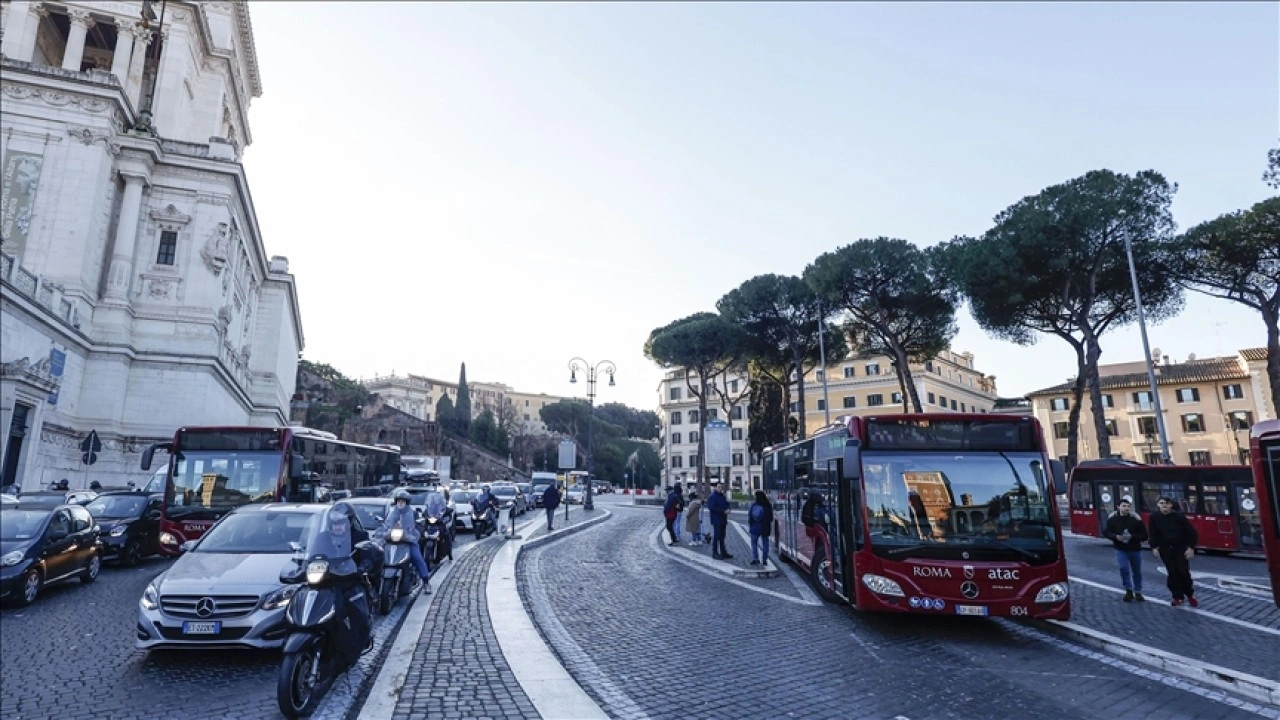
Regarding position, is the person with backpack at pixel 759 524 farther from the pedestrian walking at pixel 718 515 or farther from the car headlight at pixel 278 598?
the car headlight at pixel 278 598

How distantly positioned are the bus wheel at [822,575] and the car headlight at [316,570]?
7.00 meters

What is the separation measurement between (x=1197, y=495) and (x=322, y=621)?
22.7 m

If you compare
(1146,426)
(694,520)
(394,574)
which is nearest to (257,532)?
(394,574)

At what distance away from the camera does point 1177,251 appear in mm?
27859

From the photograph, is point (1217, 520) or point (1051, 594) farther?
point (1217, 520)

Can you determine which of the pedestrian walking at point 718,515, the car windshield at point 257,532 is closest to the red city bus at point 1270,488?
the pedestrian walking at point 718,515

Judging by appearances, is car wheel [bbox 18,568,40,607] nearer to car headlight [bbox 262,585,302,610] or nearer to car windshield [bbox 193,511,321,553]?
car headlight [bbox 262,585,302,610]

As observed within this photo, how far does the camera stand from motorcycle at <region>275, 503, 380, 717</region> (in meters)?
5.19

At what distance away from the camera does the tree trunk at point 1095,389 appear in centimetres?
2667

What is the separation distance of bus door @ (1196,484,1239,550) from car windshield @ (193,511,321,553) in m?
22.5

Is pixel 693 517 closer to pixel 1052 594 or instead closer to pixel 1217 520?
pixel 1052 594

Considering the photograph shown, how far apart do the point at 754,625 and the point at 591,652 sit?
2.52m

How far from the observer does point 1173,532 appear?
33.1ft

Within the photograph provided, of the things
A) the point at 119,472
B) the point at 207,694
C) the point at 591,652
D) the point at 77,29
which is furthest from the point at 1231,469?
the point at 77,29
